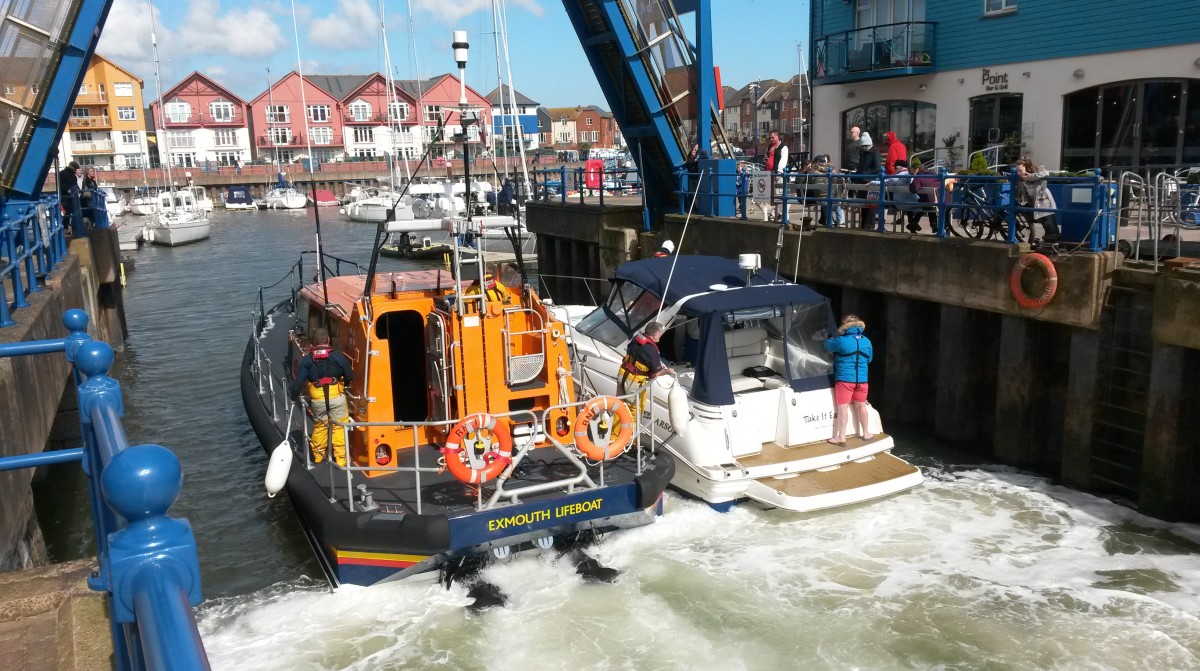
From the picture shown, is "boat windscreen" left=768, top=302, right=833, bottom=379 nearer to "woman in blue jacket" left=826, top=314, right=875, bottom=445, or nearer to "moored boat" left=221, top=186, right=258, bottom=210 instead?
"woman in blue jacket" left=826, top=314, right=875, bottom=445

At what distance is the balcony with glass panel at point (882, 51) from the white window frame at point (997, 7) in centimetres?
113

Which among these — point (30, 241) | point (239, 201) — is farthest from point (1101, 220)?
point (239, 201)

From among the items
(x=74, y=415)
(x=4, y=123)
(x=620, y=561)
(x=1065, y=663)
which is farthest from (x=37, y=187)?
(x=1065, y=663)

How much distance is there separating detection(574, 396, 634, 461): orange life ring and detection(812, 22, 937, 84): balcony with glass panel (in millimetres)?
14216

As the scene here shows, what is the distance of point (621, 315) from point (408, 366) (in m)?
3.08

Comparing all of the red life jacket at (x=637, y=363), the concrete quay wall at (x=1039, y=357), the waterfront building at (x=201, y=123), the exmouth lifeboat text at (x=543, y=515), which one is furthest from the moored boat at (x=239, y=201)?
the exmouth lifeboat text at (x=543, y=515)

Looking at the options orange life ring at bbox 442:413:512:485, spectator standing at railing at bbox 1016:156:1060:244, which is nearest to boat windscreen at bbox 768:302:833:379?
spectator standing at railing at bbox 1016:156:1060:244

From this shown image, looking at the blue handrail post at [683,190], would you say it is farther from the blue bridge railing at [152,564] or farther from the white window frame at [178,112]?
the white window frame at [178,112]

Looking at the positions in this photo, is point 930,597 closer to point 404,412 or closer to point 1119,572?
point 1119,572

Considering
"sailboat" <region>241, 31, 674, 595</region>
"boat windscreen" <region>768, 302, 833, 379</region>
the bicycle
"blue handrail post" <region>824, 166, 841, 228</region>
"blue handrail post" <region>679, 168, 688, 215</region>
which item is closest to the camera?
"sailboat" <region>241, 31, 674, 595</region>

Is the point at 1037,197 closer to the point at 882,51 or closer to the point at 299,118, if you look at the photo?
the point at 882,51

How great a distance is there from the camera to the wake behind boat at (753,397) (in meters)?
9.21

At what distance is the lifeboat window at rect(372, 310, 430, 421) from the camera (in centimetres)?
966

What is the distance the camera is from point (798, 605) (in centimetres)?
776
